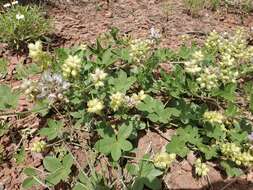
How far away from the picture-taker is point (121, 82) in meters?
3.02

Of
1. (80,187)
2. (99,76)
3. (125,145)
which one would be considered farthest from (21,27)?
(80,187)

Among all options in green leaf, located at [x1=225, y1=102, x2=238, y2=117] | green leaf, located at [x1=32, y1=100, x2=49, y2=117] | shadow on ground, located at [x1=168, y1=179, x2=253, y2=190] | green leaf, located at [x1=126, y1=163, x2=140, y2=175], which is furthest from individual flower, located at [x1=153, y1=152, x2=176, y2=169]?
green leaf, located at [x1=32, y1=100, x2=49, y2=117]

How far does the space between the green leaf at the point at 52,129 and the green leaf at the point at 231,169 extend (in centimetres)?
120

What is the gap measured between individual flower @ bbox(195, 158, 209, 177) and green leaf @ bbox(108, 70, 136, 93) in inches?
30.2

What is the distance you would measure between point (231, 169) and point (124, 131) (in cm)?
80

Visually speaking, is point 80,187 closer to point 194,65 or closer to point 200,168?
point 200,168

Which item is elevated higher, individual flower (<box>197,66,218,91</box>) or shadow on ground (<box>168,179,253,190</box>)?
individual flower (<box>197,66,218,91</box>)

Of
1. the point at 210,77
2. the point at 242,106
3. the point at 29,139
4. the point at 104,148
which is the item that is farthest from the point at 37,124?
the point at 242,106

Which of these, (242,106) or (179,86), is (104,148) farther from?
→ (242,106)

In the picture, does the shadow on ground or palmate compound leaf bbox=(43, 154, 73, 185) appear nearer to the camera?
palmate compound leaf bbox=(43, 154, 73, 185)

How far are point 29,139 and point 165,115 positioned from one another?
1.07 metres

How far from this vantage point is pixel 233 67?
345cm

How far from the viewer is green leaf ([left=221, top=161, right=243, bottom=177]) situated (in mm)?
2703

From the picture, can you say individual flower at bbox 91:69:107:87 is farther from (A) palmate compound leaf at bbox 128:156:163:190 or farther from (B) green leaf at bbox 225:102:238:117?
→ (B) green leaf at bbox 225:102:238:117
